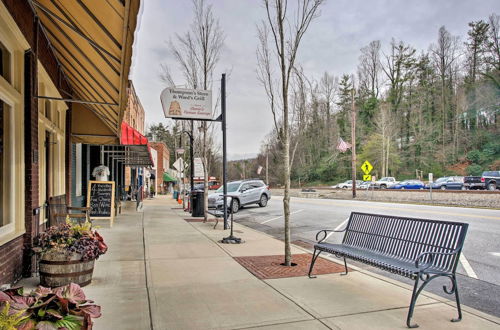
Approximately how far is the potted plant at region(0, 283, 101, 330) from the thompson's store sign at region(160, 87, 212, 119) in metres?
9.08

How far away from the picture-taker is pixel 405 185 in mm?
47969

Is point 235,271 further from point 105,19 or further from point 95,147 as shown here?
point 95,147

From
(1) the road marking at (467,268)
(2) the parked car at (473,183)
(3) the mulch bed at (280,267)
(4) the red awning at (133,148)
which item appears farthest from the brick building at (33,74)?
(2) the parked car at (473,183)

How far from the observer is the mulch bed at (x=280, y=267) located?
6195mm

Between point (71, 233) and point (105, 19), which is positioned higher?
point (105, 19)

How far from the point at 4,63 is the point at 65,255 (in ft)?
8.59

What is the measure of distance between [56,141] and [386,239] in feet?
A: 24.2

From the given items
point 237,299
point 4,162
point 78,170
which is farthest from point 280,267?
point 78,170

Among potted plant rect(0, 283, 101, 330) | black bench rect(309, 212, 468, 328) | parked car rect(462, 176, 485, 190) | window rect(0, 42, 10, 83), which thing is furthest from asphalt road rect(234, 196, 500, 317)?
parked car rect(462, 176, 485, 190)

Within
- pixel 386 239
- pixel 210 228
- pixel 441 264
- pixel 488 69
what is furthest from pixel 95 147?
pixel 488 69

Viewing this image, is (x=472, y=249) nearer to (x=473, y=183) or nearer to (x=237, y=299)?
(x=237, y=299)

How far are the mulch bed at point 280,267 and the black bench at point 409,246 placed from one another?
483mm

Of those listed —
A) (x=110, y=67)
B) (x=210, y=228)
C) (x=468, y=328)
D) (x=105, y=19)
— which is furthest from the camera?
(x=210, y=228)

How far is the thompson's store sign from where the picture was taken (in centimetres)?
1130
